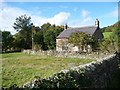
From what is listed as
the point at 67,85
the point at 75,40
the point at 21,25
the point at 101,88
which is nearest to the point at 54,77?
the point at 67,85

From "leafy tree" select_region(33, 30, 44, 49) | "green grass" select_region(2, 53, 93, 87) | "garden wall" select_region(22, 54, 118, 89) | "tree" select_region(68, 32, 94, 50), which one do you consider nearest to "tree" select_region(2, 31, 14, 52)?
"leafy tree" select_region(33, 30, 44, 49)

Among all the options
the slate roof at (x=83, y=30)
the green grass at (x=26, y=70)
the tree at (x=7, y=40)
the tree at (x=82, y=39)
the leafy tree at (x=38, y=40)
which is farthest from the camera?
the leafy tree at (x=38, y=40)

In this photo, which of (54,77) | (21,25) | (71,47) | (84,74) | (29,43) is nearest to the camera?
(54,77)

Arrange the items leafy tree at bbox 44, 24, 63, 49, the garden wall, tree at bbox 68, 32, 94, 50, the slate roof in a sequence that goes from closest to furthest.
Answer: the garden wall, tree at bbox 68, 32, 94, 50, the slate roof, leafy tree at bbox 44, 24, 63, 49

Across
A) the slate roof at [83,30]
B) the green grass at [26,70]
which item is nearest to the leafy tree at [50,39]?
the slate roof at [83,30]

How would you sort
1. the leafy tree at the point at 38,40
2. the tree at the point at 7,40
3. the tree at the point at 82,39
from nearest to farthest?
1. the tree at the point at 82,39
2. the tree at the point at 7,40
3. the leafy tree at the point at 38,40

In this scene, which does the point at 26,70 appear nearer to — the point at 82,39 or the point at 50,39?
the point at 82,39

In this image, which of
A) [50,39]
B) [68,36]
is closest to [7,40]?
[50,39]

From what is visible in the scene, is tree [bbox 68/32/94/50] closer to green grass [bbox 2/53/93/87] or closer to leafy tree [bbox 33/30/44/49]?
green grass [bbox 2/53/93/87]

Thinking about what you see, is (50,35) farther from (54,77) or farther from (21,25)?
(54,77)

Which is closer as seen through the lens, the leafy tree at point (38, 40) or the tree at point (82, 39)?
the tree at point (82, 39)

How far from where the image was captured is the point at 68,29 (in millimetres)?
54531

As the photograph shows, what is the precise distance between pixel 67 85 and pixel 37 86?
1518 mm

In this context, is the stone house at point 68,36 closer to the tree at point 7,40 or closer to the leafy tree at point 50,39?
the leafy tree at point 50,39
